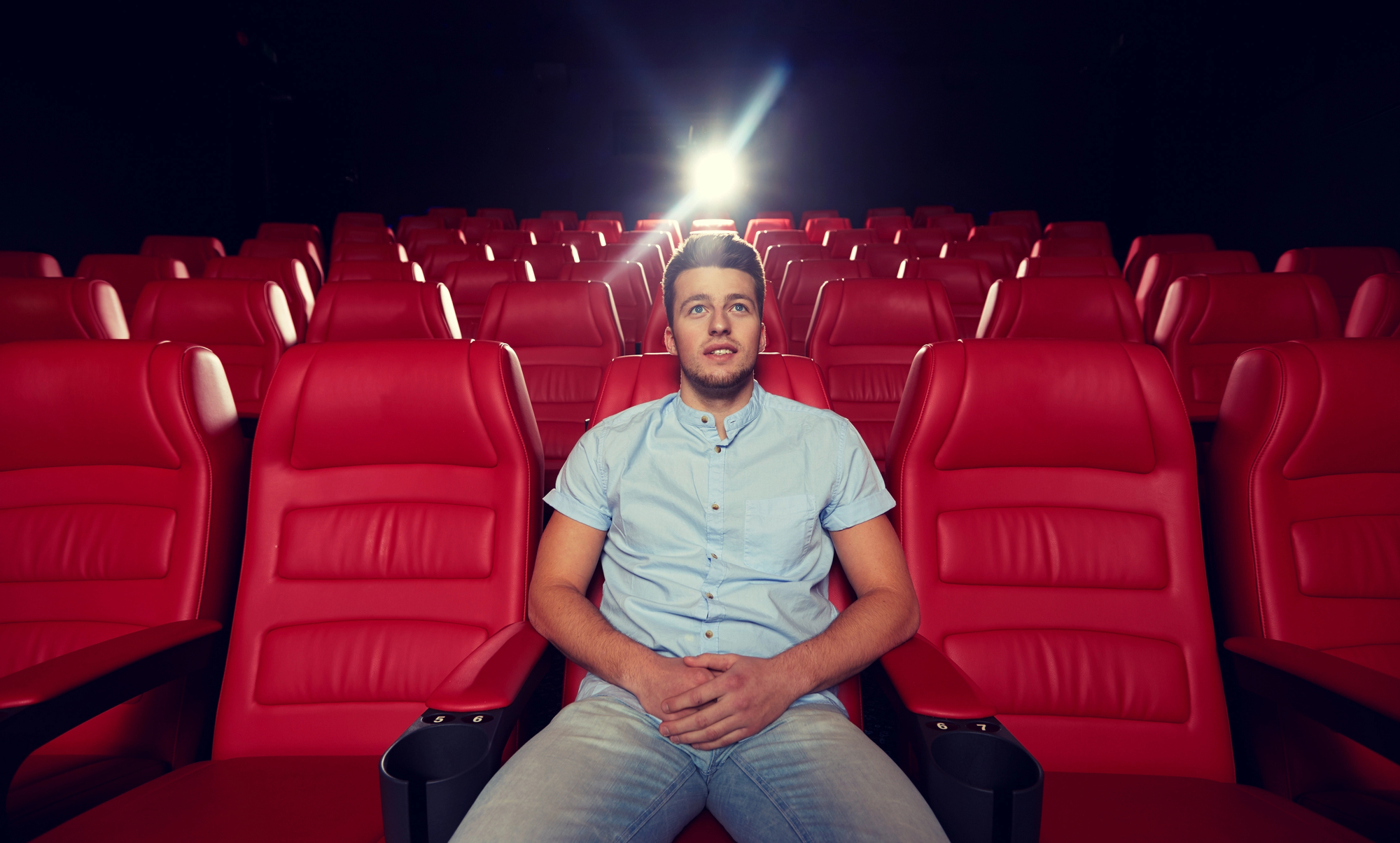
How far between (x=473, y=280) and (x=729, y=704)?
147 inches

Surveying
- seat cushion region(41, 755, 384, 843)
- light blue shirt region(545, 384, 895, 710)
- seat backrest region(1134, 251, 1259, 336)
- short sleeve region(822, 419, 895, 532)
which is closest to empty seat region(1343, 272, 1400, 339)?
seat backrest region(1134, 251, 1259, 336)

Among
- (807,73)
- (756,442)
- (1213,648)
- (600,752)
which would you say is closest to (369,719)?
(600,752)

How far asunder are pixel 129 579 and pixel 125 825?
542mm

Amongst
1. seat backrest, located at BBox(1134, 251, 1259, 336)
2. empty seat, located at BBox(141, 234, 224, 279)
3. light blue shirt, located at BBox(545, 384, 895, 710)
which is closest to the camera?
light blue shirt, located at BBox(545, 384, 895, 710)

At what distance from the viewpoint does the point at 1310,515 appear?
1296mm

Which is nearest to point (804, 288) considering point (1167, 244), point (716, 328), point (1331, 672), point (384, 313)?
point (384, 313)

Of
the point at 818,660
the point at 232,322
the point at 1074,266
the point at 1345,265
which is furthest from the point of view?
the point at 1345,265

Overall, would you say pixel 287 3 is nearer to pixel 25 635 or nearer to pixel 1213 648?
pixel 25 635

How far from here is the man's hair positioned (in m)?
1.46

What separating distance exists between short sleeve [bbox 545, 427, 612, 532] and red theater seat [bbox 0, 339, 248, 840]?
0.73 meters

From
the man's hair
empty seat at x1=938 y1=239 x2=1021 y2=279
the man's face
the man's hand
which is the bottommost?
the man's hand

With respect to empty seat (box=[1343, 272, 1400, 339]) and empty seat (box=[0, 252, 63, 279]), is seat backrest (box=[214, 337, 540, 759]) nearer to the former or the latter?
empty seat (box=[1343, 272, 1400, 339])

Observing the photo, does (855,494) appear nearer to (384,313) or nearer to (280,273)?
(384,313)

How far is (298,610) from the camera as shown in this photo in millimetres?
1347
